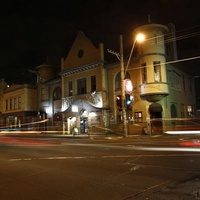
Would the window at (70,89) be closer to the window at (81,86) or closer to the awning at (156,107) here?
the window at (81,86)

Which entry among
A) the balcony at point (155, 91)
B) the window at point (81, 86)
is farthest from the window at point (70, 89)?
the balcony at point (155, 91)

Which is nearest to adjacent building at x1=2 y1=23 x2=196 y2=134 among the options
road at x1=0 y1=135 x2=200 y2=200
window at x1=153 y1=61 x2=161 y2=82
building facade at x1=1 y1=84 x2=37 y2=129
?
window at x1=153 y1=61 x2=161 y2=82

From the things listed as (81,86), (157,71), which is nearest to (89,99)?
(81,86)

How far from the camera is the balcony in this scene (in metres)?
27.5

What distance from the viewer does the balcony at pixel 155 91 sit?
2750 cm

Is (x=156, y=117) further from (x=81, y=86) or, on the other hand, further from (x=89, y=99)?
(x=81, y=86)

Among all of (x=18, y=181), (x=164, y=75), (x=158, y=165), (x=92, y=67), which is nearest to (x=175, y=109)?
(x=164, y=75)

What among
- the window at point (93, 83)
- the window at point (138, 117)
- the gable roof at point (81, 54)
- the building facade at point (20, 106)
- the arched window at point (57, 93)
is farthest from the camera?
the building facade at point (20, 106)

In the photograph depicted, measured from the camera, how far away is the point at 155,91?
27.4m

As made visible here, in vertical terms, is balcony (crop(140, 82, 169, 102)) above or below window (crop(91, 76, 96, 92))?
below

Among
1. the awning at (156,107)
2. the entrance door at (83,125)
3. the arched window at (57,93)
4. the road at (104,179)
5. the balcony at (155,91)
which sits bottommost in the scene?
the road at (104,179)

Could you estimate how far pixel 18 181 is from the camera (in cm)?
766

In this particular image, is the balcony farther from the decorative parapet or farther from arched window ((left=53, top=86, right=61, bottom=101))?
arched window ((left=53, top=86, right=61, bottom=101))

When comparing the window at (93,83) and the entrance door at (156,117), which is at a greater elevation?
the window at (93,83)
